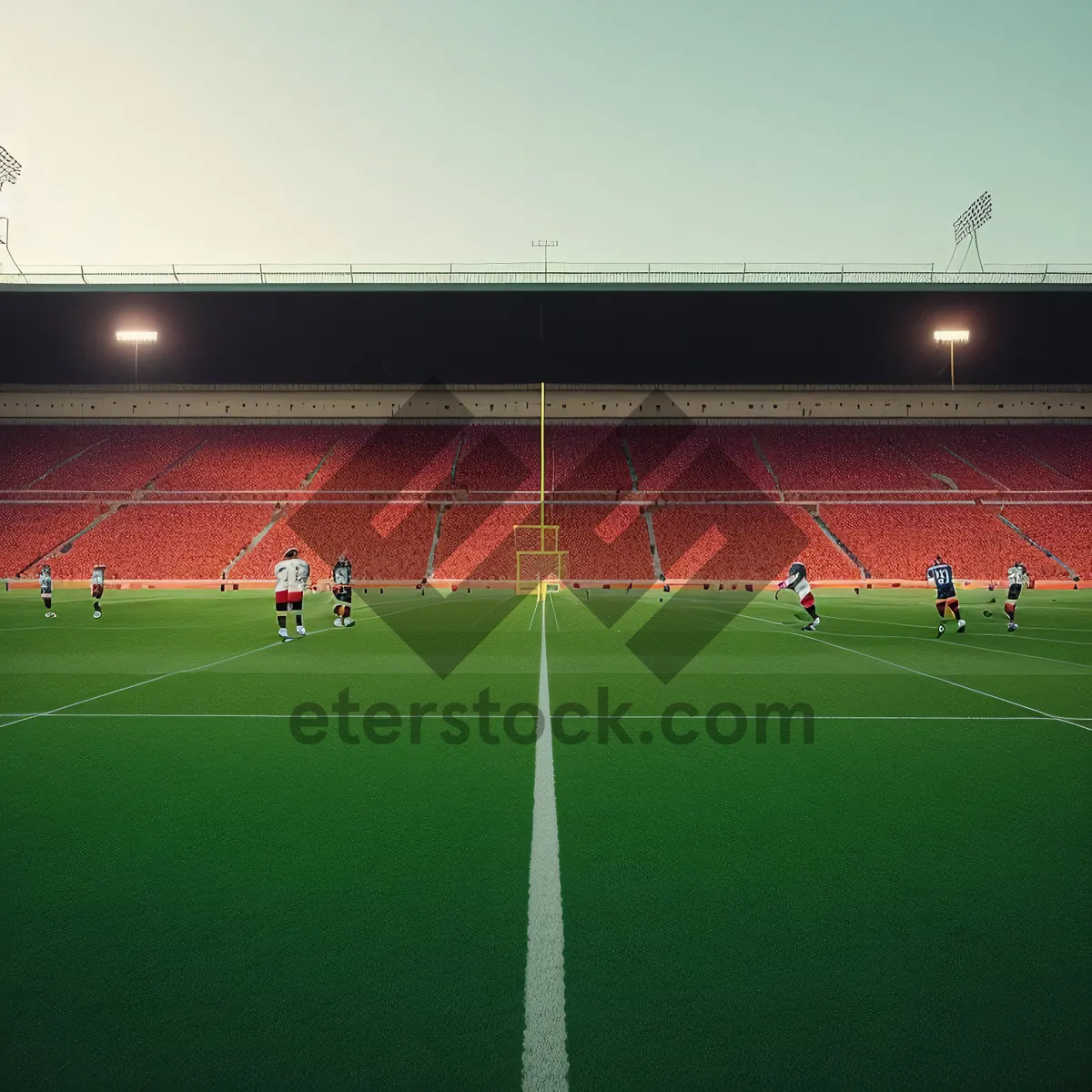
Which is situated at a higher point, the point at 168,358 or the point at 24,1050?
the point at 168,358

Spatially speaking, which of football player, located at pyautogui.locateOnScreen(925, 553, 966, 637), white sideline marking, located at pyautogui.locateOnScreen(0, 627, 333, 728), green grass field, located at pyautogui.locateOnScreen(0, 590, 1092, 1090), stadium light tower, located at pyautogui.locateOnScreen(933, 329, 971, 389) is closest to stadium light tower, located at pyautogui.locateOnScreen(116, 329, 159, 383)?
white sideline marking, located at pyautogui.locateOnScreen(0, 627, 333, 728)

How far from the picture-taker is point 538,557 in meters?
35.8

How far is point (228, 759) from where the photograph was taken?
5406 millimetres

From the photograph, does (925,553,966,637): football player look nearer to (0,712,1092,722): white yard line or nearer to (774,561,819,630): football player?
(774,561,819,630): football player

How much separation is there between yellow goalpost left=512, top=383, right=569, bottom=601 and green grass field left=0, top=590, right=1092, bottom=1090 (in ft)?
81.4

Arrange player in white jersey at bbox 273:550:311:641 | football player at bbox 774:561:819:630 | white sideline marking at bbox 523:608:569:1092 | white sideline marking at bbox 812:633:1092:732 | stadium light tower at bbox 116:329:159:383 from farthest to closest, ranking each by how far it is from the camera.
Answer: stadium light tower at bbox 116:329:159:383, football player at bbox 774:561:819:630, player in white jersey at bbox 273:550:311:641, white sideline marking at bbox 812:633:1092:732, white sideline marking at bbox 523:608:569:1092

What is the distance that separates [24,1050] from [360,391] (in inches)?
1861

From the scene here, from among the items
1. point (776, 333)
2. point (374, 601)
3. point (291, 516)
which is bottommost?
point (374, 601)

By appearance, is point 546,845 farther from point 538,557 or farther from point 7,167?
point 7,167

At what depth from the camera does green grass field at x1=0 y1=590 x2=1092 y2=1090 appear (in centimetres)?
220

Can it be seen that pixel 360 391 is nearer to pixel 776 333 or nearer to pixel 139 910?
pixel 776 333

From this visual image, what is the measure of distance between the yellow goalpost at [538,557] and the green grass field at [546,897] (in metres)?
24.8

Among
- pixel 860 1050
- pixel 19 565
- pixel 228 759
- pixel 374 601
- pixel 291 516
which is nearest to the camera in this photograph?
pixel 860 1050

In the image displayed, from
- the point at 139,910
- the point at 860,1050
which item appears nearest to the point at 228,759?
the point at 139,910
